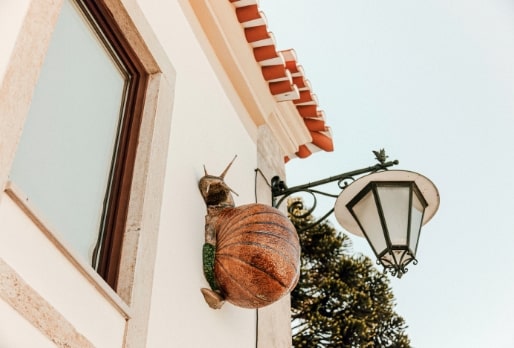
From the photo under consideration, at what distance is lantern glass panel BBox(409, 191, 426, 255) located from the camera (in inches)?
168

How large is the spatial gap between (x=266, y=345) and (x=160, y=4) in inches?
95.8

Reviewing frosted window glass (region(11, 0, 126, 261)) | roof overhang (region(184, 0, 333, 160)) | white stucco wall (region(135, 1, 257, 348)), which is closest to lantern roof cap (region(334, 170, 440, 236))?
white stucco wall (region(135, 1, 257, 348))

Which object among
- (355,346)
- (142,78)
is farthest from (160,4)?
(355,346)

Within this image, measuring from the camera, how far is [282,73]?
5617mm

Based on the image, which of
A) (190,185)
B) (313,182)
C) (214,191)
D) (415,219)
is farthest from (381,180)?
(190,185)

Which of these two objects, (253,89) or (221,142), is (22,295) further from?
(253,89)

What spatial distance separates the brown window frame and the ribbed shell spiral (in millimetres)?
705

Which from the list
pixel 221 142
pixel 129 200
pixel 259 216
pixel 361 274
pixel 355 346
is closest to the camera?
pixel 129 200

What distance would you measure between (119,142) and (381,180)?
1.96 metres

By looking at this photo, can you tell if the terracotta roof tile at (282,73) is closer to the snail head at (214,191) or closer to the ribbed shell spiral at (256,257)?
the snail head at (214,191)

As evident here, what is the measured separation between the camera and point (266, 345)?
14.4 ft

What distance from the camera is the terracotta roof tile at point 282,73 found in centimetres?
532

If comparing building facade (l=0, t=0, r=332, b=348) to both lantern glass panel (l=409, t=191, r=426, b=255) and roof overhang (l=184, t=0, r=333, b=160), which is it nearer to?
roof overhang (l=184, t=0, r=333, b=160)

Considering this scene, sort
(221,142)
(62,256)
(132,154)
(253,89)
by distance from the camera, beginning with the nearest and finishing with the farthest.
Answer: (62,256)
(132,154)
(221,142)
(253,89)
